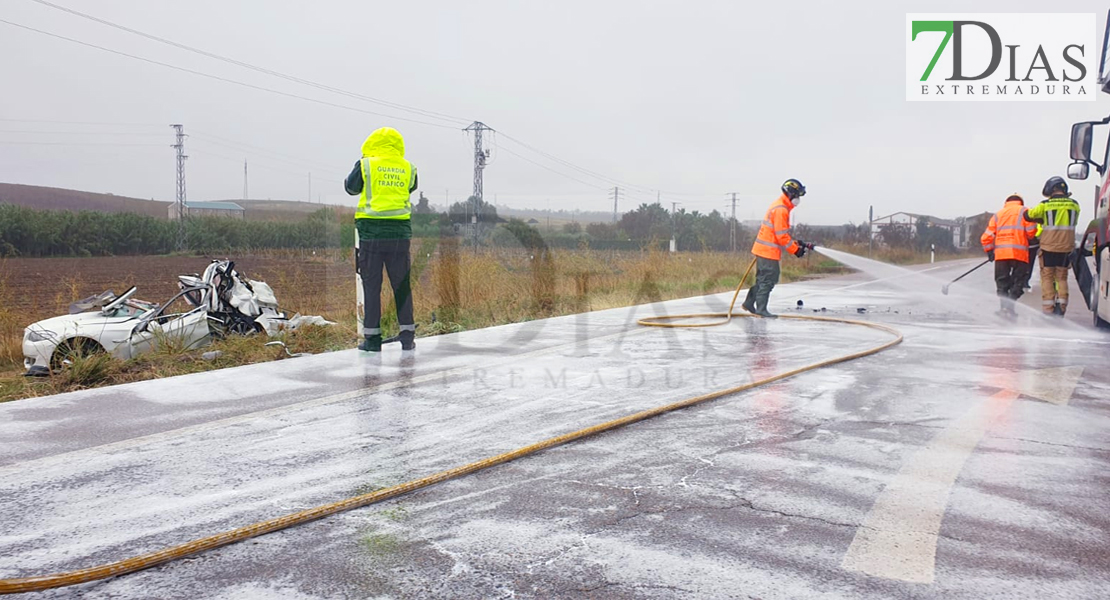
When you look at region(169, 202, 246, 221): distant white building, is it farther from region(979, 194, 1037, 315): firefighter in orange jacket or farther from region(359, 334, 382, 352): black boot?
region(979, 194, 1037, 315): firefighter in orange jacket

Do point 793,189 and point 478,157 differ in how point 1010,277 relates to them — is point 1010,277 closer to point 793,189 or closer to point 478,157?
point 793,189

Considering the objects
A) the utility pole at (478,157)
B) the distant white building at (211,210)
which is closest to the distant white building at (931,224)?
the utility pole at (478,157)

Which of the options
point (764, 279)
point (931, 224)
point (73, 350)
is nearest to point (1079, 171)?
point (764, 279)

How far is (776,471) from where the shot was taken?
373cm

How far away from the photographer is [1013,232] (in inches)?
462

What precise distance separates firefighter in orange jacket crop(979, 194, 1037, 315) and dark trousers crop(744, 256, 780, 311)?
383cm

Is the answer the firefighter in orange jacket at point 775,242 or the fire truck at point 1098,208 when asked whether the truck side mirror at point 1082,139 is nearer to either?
the fire truck at point 1098,208

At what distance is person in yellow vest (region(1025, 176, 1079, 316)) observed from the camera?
1108cm

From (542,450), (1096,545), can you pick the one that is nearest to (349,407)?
(542,450)

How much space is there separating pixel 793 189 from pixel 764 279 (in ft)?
4.24

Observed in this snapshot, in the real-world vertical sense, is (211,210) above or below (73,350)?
above

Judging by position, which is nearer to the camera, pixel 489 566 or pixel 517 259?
pixel 489 566

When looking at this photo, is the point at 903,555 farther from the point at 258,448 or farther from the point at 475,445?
the point at 258,448

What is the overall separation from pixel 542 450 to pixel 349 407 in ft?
5.48
